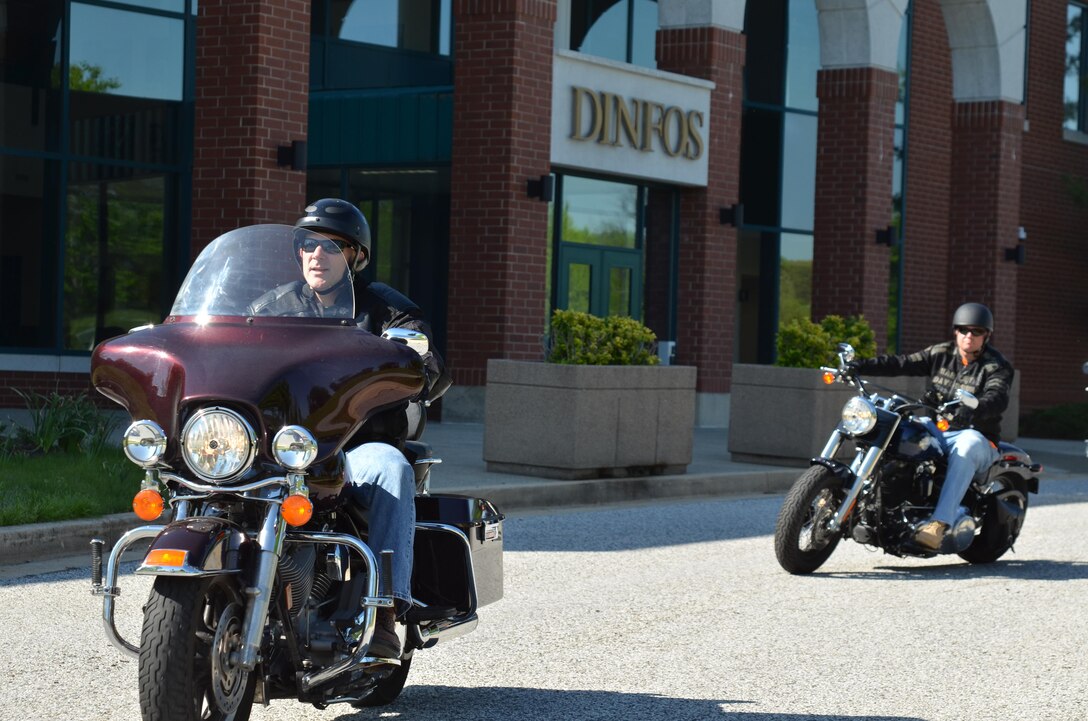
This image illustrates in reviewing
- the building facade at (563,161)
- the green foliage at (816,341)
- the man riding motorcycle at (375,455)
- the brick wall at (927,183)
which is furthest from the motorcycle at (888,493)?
the brick wall at (927,183)

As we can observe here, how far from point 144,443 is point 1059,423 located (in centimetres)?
2232

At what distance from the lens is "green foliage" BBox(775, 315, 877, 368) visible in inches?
643

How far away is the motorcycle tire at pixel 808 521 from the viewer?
9.39 meters

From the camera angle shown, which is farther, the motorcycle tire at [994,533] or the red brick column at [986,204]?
the red brick column at [986,204]

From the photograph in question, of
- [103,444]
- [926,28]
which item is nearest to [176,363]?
[103,444]

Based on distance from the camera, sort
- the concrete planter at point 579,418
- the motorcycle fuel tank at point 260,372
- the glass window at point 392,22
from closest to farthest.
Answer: the motorcycle fuel tank at point 260,372, the concrete planter at point 579,418, the glass window at point 392,22

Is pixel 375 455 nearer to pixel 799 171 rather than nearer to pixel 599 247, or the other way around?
pixel 599 247

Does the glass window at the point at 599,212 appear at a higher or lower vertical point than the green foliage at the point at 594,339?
higher

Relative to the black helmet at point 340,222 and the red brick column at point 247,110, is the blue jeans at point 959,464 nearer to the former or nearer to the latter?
the black helmet at point 340,222

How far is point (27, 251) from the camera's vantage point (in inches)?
721

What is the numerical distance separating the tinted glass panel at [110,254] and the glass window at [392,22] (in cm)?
413

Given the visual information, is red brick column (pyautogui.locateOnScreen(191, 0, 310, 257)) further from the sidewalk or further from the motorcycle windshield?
the motorcycle windshield

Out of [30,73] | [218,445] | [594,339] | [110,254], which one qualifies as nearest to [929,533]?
[594,339]

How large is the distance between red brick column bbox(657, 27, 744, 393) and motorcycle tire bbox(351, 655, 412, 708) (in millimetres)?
16394
